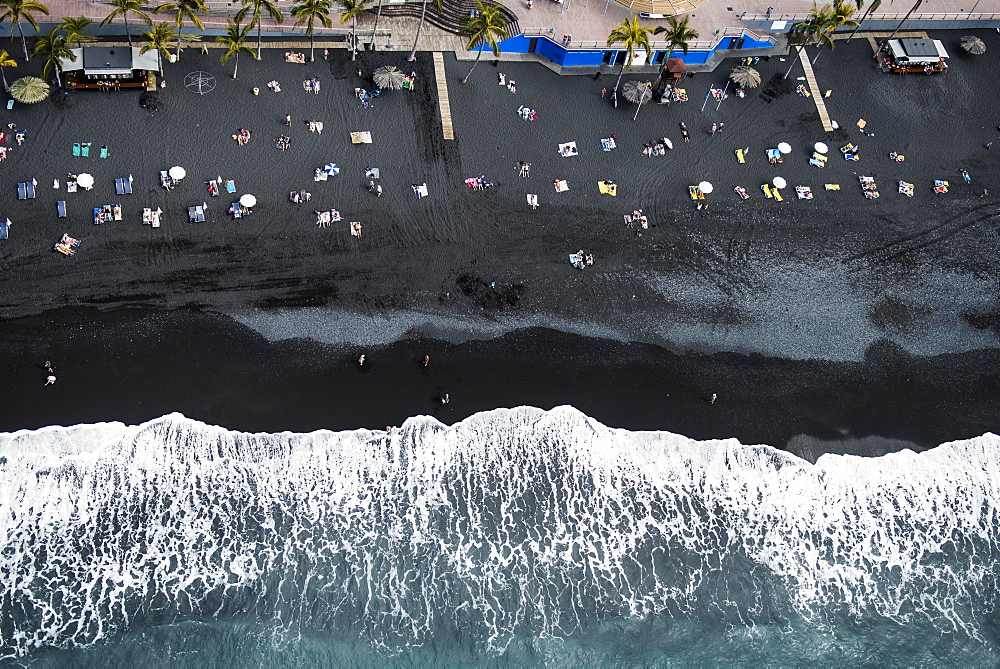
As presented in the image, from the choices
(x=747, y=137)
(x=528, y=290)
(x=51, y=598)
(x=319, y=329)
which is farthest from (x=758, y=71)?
(x=51, y=598)

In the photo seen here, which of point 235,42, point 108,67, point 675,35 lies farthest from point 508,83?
point 108,67

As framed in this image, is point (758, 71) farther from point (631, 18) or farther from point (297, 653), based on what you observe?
point (297, 653)

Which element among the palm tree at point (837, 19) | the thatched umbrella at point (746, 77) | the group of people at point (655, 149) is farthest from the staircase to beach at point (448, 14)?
the palm tree at point (837, 19)

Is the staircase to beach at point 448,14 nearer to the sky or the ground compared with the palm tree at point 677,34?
nearer to the sky

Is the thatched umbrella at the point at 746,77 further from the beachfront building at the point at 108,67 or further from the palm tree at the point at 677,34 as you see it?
the beachfront building at the point at 108,67

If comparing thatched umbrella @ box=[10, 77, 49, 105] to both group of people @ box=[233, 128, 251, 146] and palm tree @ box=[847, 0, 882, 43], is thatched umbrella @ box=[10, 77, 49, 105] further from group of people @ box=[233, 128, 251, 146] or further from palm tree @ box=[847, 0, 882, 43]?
palm tree @ box=[847, 0, 882, 43]

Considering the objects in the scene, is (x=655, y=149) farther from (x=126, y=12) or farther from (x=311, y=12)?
(x=126, y=12)
